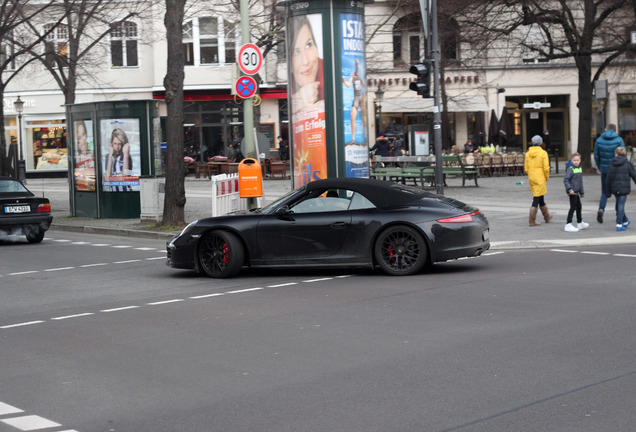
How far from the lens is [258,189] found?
1891 cm

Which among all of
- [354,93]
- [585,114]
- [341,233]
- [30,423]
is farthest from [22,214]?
[585,114]

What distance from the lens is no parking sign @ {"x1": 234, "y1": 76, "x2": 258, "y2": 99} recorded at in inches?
737

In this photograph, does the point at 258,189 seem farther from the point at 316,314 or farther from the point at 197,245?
the point at 316,314

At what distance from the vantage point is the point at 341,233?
12633 millimetres

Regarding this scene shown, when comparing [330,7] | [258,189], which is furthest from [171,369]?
[330,7]

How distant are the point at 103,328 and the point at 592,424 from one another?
5325 mm

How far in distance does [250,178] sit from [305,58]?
278 cm

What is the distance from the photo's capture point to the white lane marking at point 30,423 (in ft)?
19.7

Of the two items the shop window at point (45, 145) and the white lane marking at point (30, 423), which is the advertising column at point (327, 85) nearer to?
the white lane marking at point (30, 423)

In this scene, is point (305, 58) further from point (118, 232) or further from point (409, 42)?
point (409, 42)

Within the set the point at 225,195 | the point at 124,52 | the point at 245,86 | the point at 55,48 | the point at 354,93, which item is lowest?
the point at 225,195

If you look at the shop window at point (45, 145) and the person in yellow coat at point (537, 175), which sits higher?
the shop window at point (45, 145)

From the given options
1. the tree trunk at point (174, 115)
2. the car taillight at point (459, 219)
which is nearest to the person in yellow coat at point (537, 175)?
the car taillight at point (459, 219)

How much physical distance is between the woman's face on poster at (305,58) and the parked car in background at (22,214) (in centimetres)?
579
